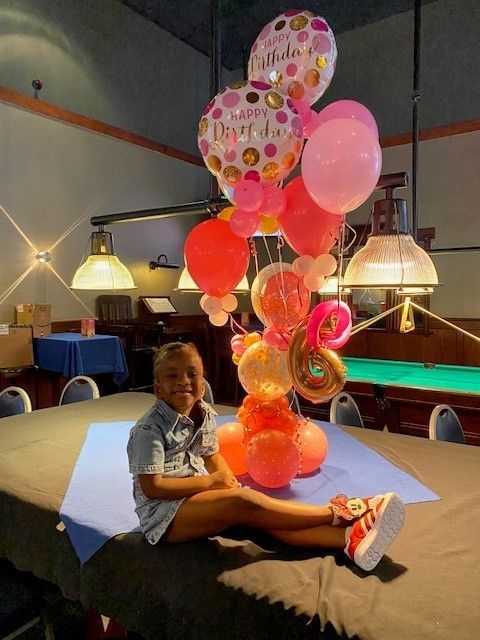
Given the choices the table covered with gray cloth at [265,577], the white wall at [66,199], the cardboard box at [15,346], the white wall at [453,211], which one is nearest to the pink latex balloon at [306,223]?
the table covered with gray cloth at [265,577]

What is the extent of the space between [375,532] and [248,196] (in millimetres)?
1158

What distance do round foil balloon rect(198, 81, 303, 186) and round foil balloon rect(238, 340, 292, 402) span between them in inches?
26.8

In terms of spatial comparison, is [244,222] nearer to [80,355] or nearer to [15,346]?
[80,355]

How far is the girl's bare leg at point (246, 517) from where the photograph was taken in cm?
144

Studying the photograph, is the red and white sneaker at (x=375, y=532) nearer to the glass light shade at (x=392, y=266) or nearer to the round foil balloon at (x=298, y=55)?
the glass light shade at (x=392, y=266)

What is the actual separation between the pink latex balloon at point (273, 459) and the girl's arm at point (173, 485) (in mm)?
311

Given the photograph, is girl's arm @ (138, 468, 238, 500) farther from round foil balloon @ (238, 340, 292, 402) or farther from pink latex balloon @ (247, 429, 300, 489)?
round foil balloon @ (238, 340, 292, 402)

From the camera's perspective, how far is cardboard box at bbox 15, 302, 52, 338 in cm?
505

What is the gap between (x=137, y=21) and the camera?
6746mm

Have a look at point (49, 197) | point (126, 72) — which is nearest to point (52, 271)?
point (49, 197)

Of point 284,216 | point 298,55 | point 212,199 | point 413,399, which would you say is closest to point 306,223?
point 284,216

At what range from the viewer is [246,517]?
147 centimetres

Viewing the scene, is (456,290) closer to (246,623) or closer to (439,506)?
(439,506)

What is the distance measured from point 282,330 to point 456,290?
4770 mm
